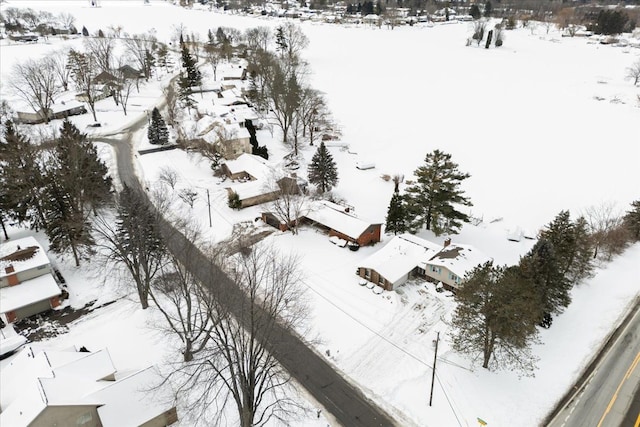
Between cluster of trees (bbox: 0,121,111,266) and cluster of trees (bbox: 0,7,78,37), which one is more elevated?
cluster of trees (bbox: 0,7,78,37)

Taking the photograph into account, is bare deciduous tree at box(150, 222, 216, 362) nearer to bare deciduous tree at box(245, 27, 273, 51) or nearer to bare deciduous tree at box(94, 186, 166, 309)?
bare deciduous tree at box(94, 186, 166, 309)

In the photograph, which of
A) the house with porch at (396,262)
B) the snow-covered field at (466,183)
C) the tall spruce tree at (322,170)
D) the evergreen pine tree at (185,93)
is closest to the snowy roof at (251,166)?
the snow-covered field at (466,183)

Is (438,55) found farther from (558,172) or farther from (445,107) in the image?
(558,172)

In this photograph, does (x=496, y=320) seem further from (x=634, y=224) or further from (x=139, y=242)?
(x=634, y=224)

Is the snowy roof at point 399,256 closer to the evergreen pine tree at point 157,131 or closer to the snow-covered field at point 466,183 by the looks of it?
the snow-covered field at point 466,183

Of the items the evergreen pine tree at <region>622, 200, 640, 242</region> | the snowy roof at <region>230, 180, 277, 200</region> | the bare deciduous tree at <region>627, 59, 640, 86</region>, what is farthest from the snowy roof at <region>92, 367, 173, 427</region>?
the bare deciduous tree at <region>627, 59, 640, 86</region>

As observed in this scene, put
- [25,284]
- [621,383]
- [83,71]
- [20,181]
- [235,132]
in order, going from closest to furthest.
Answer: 1. [621,383]
2. [25,284]
3. [20,181]
4. [235,132]
5. [83,71]

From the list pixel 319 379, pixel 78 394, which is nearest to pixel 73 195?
pixel 78 394
